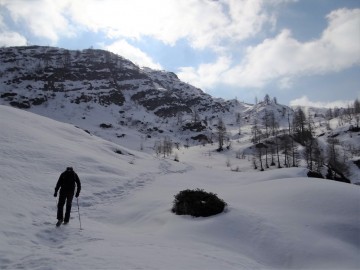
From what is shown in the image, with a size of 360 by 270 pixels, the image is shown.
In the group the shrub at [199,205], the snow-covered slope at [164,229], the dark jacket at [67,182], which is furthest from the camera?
the shrub at [199,205]

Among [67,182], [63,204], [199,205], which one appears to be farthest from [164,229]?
[67,182]

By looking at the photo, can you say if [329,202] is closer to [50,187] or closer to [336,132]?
[50,187]

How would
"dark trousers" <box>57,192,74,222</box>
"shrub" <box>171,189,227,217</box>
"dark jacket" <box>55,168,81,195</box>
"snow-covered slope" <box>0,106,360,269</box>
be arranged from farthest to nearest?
"shrub" <box>171,189,227,217</box> → "dark jacket" <box>55,168,81,195</box> → "dark trousers" <box>57,192,74,222</box> → "snow-covered slope" <box>0,106,360,269</box>

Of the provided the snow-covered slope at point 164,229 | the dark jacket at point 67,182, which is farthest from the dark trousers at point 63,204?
the snow-covered slope at point 164,229

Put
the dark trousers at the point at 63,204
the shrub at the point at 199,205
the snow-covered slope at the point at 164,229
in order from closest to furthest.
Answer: the snow-covered slope at the point at 164,229 → the dark trousers at the point at 63,204 → the shrub at the point at 199,205

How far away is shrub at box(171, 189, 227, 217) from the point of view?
16.5 m

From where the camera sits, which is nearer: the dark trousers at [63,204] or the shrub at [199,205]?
the dark trousers at [63,204]

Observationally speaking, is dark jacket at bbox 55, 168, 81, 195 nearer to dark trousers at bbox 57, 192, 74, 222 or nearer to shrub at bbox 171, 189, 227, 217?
dark trousers at bbox 57, 192, 74, 222

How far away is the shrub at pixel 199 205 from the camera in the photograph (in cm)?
1645

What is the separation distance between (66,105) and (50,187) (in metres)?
153

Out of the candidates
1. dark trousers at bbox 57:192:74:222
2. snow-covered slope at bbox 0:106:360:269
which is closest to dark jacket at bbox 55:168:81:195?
dark trousers at bbox 57:192:74:222

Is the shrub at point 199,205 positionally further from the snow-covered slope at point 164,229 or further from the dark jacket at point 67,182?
the dark jacket at point 67,182

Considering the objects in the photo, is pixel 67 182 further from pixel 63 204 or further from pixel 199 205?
pixel 199 205

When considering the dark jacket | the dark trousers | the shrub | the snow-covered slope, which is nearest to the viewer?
the snow-covered slope
